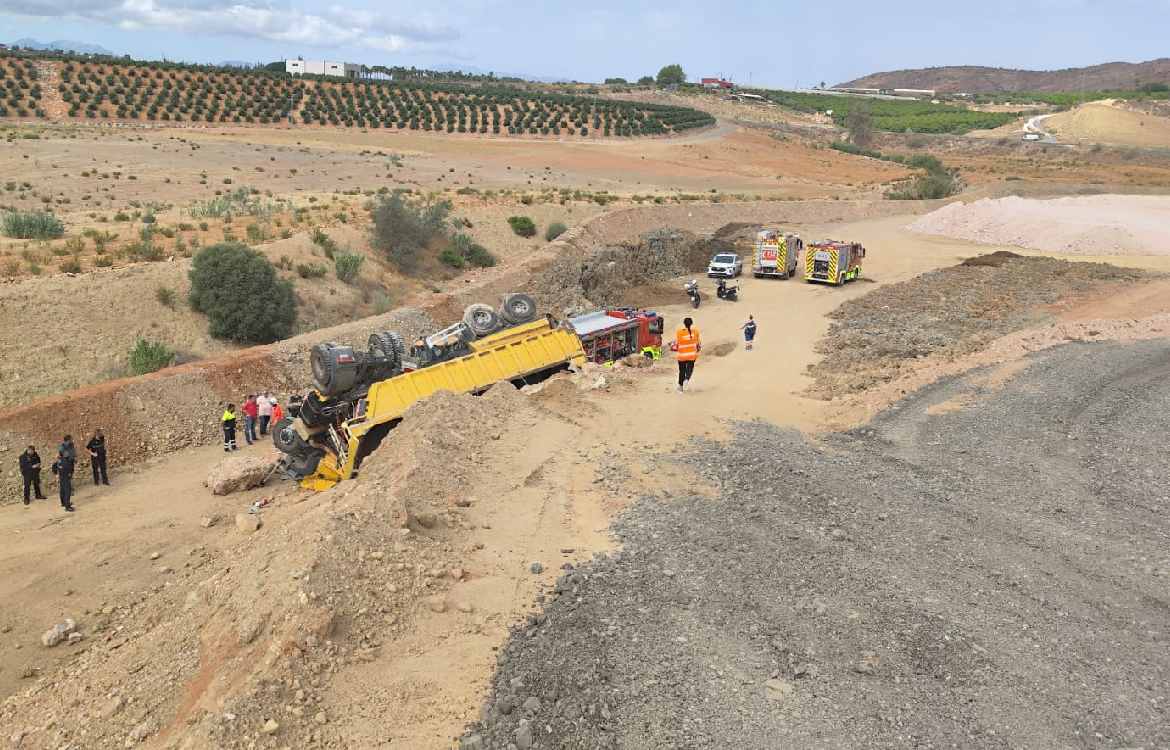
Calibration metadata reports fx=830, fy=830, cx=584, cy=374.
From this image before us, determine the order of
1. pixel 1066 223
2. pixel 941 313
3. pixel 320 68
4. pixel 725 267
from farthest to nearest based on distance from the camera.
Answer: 1. pixel 320 68
2. pixel 1066 223
3. pixel 725 267
4. pixel 941 313

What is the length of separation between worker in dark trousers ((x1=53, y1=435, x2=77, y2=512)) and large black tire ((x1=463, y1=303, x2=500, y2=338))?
8242 millimetres

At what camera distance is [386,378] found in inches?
674

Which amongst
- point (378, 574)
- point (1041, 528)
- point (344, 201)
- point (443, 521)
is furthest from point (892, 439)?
point (344, 201)

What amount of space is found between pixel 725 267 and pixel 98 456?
87.0 ft

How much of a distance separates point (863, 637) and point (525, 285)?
2454 centimetres

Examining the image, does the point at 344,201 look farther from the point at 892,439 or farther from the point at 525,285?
the point at 892,439

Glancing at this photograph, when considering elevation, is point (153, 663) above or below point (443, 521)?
below

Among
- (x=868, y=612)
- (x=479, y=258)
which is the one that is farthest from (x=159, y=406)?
(x=479, y=258)

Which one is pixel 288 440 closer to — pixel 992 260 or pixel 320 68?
pixel 992 260

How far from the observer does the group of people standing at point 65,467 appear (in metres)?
16.2

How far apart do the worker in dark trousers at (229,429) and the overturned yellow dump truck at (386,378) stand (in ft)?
7.29

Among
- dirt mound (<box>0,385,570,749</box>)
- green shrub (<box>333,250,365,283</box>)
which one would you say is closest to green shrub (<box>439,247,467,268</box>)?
green shrub (<box>333,250,365,283</box>)

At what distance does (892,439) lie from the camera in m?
15.2

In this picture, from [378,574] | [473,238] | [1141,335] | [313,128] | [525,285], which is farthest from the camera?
[313,128]
